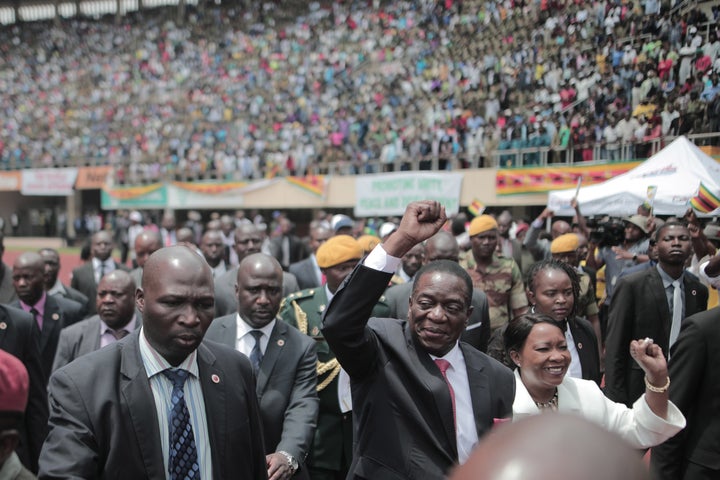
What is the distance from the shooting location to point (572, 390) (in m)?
3.23

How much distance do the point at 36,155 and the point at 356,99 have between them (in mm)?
17746

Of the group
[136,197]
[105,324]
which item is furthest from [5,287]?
[136,197]

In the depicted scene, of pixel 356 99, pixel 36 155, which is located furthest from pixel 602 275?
pixel 36 155

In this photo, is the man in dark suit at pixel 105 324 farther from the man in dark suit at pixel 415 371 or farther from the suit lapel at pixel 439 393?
the suit lapel at pixel 439 393

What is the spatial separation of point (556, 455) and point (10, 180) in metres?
38.2

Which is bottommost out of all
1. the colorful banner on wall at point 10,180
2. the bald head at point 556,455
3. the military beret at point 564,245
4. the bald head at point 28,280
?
the bald head at point 28,280

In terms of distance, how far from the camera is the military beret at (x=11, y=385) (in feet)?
6.02

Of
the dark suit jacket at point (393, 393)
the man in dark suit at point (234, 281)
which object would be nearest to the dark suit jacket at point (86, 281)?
the man in dark suit at point (234, 281)

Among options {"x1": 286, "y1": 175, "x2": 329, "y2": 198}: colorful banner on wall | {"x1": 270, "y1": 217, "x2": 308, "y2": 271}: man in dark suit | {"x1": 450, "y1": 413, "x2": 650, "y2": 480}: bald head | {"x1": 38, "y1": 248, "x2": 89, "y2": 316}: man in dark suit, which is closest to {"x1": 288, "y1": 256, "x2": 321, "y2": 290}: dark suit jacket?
{"x1": 38, "y1": 248, "x2": 89, "y2": 316}: man in dark suit

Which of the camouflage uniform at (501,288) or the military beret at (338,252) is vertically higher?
the military beret at (338,252)

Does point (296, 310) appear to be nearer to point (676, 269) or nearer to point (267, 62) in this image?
point (676, 269)

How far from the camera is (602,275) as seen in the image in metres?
8.88

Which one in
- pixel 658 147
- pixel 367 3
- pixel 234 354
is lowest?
pixel 234 354

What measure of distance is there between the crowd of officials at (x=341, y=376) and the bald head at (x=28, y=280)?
1.23m
